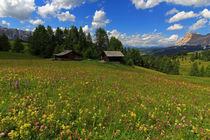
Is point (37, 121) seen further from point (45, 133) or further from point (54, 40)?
point (54, 40)

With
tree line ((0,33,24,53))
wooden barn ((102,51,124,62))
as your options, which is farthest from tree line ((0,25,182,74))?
wooden barn ((102,51,124,62))

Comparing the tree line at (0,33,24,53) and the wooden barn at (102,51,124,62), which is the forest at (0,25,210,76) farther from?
the wooden barn at (102,51,124,62)

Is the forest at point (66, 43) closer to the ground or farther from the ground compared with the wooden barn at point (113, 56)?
farther from the ground

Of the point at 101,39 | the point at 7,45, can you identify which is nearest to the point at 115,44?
the point at 101,39

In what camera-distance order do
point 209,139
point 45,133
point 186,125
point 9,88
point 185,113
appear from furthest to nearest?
point 9,88 → point 185,113 → point 186,125 → point 209,139 → point 45,133

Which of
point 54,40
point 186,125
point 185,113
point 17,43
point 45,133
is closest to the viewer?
point 45,133

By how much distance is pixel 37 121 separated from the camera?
114 inches

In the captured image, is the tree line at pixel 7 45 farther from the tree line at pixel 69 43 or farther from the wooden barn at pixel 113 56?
the wooden barn at pixel 113 56

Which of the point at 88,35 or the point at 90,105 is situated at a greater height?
the point at 88,35

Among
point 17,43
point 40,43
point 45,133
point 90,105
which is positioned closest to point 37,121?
point 45,133

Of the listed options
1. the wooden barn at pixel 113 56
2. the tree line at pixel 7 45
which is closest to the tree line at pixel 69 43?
the tree line at pixel 7 45

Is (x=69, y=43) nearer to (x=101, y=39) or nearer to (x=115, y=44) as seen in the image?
(x=101, y=39)

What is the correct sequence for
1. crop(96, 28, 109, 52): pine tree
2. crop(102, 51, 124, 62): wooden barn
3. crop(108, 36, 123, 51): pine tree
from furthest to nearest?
crop(108, 36, 123, 51): pine tree < crop(96, 28, 109, 52): pine tree < crop(102, 51, 124, 62): wooden barn

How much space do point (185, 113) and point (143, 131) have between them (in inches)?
99.3
